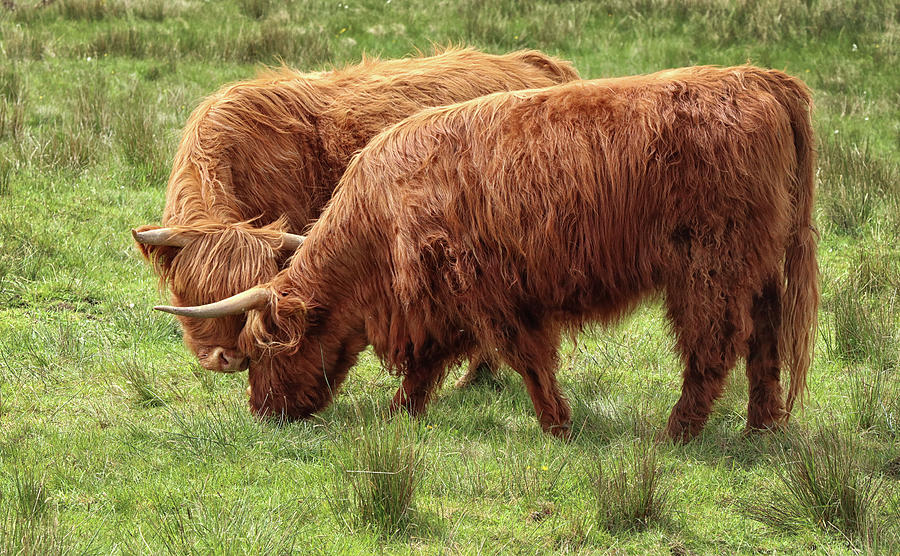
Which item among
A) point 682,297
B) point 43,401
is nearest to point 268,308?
point 43,401

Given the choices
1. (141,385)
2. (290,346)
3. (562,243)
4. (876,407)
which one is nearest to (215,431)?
(290,346)

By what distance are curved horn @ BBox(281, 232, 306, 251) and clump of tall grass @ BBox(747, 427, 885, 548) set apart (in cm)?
230

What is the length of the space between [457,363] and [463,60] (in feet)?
7.65

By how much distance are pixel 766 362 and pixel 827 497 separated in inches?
37.8

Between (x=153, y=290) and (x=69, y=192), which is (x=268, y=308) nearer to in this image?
(x=153, y=290)

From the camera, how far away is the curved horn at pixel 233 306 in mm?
4119

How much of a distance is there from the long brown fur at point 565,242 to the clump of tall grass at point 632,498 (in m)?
0.75

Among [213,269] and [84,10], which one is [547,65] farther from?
[84,10]

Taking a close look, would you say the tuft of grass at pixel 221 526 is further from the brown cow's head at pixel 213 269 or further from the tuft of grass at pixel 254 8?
the tuft of grass at pixel 254 8

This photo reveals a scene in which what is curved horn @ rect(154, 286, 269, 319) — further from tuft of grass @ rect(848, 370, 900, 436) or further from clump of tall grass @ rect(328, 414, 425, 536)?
tuft of grass @ rect(848, 370, 900, 436)

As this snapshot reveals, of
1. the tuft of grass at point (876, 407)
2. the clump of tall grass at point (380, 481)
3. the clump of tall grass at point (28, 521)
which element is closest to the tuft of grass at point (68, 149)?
the clump of tall grass at point (28, 521)

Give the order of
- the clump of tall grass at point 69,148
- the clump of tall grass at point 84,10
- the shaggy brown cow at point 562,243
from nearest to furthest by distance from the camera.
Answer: the shaggy brown cow at point 562,243, the clump of tall grass at point 69,148, the clump of tall grass at point 84,10

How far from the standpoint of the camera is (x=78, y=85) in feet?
30.4

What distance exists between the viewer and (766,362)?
4305mm
